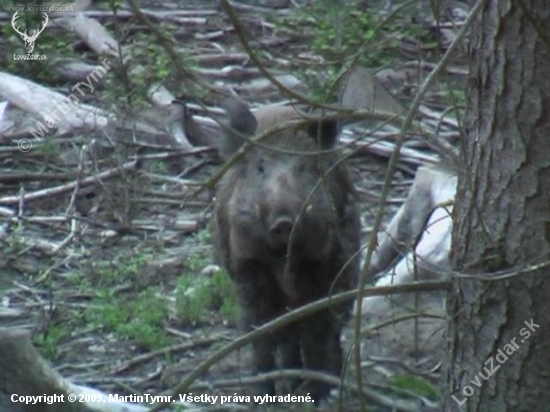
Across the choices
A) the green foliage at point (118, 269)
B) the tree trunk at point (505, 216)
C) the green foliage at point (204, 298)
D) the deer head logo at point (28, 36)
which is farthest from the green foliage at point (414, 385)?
the deer head logo at point (28, 36)

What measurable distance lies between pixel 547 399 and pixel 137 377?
129 inches

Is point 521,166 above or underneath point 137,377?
above

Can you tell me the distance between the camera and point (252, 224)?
7.29 metres

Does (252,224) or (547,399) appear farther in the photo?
(252,224)

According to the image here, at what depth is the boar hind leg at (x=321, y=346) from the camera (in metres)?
7.63

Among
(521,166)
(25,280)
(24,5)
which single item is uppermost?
(521,166)

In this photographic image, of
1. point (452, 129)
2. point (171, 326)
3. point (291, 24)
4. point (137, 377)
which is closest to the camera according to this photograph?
point (137, 377)

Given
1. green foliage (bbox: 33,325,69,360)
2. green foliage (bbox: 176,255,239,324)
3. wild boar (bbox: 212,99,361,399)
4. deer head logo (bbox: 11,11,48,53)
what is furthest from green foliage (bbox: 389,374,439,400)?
deer head logo (bbox: 11,11,48,53)

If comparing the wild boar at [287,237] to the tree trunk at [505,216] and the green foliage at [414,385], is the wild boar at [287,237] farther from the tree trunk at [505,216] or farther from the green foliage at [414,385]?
the tree trunk at [505,216]

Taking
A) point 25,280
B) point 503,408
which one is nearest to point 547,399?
point 503,408

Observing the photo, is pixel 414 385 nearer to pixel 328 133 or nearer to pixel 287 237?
pixel 287 237

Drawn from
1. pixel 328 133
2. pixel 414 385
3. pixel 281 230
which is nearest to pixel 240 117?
pixel 328 133

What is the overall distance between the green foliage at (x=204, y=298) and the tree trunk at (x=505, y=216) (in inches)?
135

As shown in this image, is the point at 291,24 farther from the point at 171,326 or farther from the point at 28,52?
the point at 171,326
